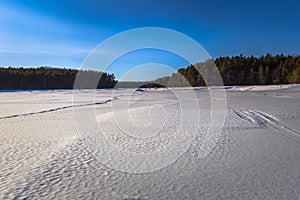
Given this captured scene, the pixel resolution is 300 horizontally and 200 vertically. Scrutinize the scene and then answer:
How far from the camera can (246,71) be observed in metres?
57.4

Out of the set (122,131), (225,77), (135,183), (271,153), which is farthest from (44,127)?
(225,77)

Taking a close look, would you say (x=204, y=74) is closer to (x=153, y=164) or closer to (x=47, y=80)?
(x=47, y=80)

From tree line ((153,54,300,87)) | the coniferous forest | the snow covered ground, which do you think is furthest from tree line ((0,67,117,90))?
the snow covered ground

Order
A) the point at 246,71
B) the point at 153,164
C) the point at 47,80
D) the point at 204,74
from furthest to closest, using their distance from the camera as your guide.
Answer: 1. the point at 47,80
2. the point at 246,71
3. the point at 204,74
4. the point at 153,164

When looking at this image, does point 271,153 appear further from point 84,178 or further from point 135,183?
point 84,178

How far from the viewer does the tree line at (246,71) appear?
167 ft

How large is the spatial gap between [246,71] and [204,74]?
10.3m

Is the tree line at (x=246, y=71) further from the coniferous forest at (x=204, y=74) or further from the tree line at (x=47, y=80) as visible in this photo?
the tree line at (x=47, y=80)

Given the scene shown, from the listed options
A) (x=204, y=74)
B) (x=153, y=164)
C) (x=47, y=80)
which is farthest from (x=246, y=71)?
(x=153, y=164)

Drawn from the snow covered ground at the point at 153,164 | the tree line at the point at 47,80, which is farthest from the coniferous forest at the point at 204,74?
the snow covered ground at the point at 153,164

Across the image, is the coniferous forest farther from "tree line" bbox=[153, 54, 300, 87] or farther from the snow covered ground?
the snow covered ground

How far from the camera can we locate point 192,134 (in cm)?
511

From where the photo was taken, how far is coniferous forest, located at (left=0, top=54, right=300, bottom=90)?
169 ft

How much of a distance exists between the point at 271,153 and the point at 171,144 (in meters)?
1.60
